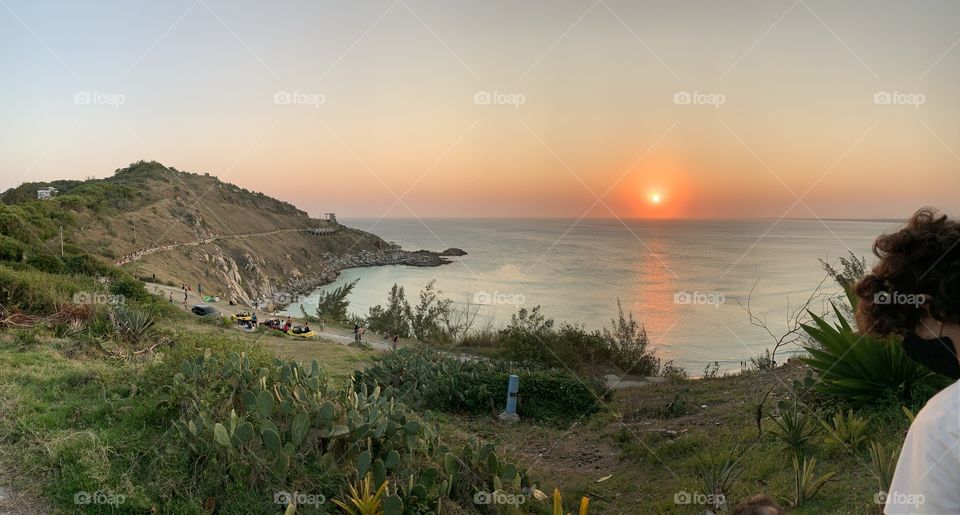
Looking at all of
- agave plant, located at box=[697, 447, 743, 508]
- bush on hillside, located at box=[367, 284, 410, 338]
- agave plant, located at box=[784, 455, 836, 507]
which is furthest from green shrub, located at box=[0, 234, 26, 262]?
agave plant, located at box=[784, 455, 836, 507]

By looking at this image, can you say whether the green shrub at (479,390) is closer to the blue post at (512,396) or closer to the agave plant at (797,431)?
the blue post at (512,396)

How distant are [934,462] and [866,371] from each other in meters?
5.03

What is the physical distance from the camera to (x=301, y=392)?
5.18 meters

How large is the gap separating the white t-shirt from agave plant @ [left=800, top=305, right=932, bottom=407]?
4469 millimetres

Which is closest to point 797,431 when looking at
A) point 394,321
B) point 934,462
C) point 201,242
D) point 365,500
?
point 365,500

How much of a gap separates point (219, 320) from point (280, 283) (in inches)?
1749

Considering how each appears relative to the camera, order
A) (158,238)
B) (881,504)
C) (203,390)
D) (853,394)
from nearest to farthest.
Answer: (881,504), (203,390), (853,394), (158,238)

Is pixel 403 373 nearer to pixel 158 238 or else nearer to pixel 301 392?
pixel 301 392

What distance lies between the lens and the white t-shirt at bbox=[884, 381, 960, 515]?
1.21 metres

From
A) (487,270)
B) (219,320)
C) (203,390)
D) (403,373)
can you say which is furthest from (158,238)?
(203,390)

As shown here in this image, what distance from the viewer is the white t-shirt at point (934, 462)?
47.8 inches

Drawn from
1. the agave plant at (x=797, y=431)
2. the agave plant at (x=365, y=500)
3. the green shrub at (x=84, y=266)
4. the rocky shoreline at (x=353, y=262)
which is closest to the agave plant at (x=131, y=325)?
the agave plant at (x=365, y=500)

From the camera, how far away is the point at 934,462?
4.07ft

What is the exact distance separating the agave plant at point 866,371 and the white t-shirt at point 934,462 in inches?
176
